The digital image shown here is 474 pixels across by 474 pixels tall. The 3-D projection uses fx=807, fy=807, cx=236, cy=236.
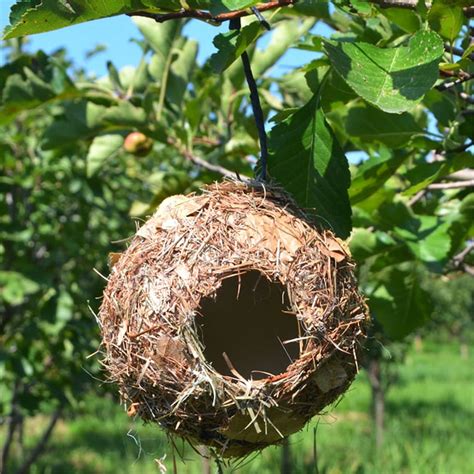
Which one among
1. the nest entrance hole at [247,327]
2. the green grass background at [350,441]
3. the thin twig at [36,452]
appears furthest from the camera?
the green grass background at [350,441]

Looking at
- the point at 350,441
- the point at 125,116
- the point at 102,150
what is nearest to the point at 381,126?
the point at 125,116

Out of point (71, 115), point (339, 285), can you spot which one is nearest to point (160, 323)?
point (339, 285)

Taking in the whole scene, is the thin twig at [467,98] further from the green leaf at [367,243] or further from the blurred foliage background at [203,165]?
the green leaf at [367,243]

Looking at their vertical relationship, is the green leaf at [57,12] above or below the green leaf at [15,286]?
above

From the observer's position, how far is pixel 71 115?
91.3 inches

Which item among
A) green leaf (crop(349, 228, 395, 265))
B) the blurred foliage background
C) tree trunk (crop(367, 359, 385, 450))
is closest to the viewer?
the blurred foliage background

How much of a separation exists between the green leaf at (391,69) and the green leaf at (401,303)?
0.96 m

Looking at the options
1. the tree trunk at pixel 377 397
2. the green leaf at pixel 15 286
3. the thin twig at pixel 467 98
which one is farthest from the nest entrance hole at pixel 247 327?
the tree trunk at pixel 377 397

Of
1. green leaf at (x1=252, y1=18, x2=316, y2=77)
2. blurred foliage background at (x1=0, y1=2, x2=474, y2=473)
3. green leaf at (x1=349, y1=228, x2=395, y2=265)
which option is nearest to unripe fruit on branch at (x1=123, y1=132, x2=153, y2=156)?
blurred foliage background at (x1=0, y1=2, x2=474, y2=473)

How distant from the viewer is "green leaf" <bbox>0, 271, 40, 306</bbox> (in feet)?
12.3

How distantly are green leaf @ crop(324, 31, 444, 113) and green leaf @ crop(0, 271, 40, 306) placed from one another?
9.23 feet

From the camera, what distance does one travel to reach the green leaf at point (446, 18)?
136 centimetres

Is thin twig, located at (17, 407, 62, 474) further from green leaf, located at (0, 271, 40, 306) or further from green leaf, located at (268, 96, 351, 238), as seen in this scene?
green leaf, located at (268, 96, 351, 238)

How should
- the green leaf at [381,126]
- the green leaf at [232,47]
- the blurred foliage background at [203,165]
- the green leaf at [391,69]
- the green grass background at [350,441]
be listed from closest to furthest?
the green leaf at [391,69]
the green leaf at [232,47]
the blurred foliage background at [203,165]
the green leaf at [381,126]
the green grass background at [350,441]
